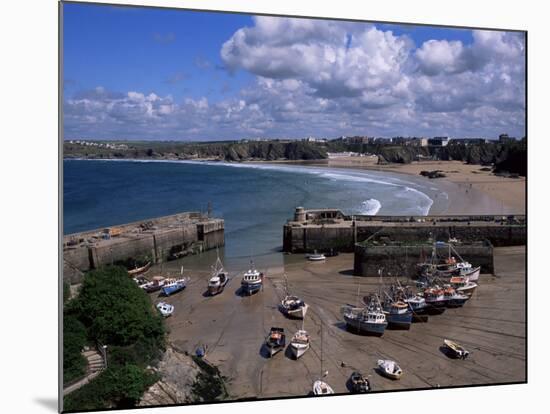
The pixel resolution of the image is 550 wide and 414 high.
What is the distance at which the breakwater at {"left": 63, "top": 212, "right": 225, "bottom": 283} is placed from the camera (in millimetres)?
9781

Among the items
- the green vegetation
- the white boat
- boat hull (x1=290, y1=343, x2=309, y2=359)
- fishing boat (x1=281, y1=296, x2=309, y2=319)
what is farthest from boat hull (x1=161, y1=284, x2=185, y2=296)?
boat hull (x1=290, y1=343, x2=309, y2=359)

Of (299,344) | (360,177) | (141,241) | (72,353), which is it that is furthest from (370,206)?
(72,353)

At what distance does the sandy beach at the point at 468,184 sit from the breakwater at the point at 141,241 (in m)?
2.11

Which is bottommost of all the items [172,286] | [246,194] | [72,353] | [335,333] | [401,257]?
[335,333]

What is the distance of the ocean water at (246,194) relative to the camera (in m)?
10.0

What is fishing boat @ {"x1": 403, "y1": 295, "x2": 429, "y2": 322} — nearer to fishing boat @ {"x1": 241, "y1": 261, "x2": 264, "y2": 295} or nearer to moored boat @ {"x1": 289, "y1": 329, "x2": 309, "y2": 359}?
moored boat @ {"x1": 289, "y1": 329, "x2": 309, "y2": 359}

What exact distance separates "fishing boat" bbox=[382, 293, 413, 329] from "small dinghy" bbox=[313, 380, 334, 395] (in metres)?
1.93

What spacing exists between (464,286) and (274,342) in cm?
349

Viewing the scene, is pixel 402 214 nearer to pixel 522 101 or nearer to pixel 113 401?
pixel 522 101

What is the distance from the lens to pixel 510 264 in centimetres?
1099

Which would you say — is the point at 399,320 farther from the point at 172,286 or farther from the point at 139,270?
the point at 139,270

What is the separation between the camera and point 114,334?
945cm

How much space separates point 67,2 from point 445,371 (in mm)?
7000
